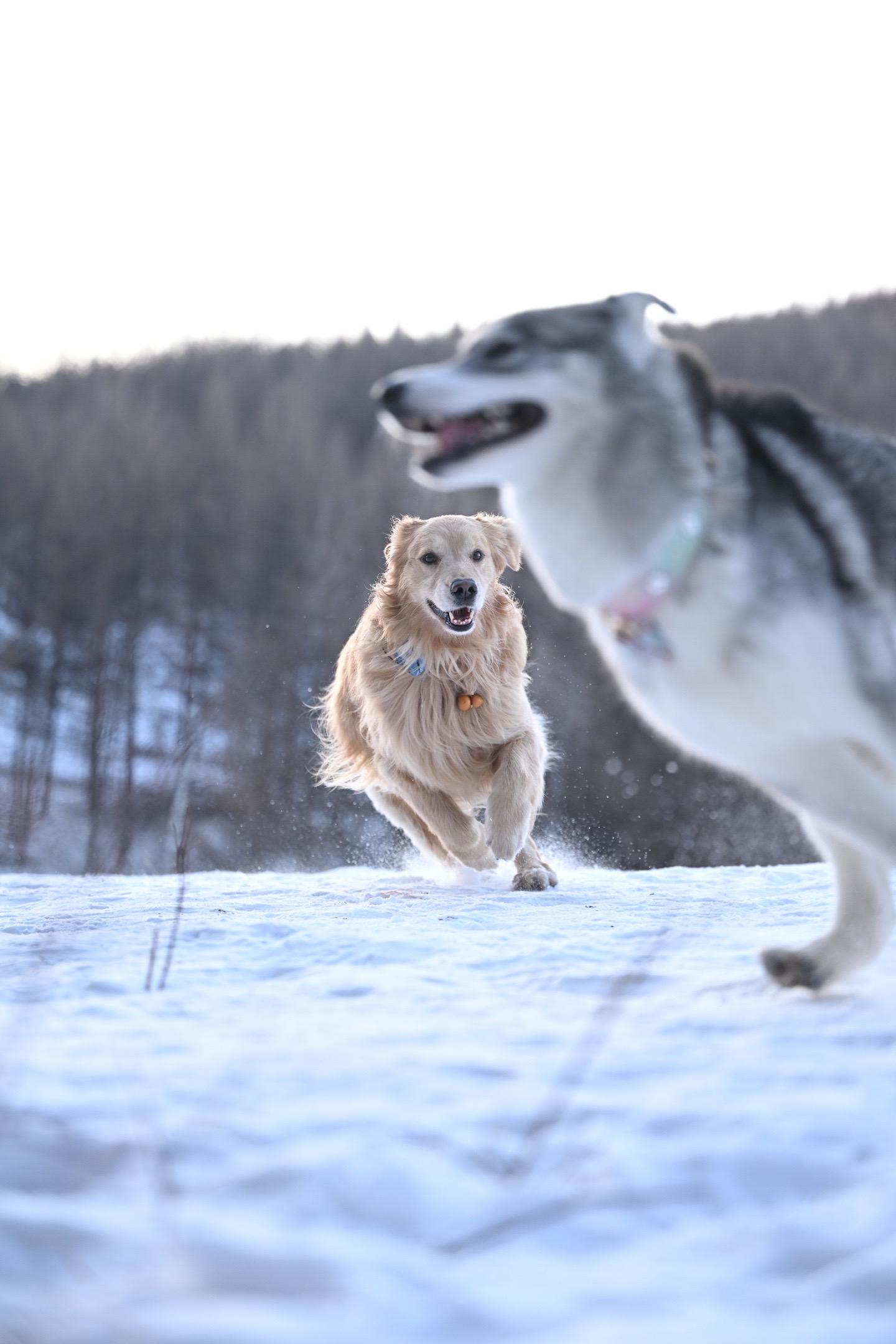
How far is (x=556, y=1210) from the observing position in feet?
4.86

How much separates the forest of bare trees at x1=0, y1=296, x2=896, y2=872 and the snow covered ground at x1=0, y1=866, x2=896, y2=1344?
14466 millimetres

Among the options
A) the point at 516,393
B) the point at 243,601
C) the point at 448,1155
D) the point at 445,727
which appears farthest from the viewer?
the point at 243,601

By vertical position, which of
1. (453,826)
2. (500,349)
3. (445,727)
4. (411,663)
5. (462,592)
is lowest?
(453,826)

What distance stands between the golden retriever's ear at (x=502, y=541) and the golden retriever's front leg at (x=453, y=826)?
1.16 meters

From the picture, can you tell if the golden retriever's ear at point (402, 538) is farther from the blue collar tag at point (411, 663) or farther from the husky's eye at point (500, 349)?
the husky's eye at point (500, 349)

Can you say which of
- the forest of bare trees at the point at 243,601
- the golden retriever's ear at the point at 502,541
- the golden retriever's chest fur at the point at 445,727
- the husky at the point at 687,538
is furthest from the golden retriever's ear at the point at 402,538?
the forest of bare trees at the point at 243,601

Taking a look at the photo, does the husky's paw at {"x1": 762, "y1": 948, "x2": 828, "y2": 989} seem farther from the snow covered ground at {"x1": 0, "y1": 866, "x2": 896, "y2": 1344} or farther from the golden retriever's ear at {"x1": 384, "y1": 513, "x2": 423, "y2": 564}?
the golden retriever's ear at {"x1": 384, "y1": 513, "x2": 423, "y2": 564}

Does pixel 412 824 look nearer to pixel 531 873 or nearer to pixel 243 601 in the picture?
pixel 531 873

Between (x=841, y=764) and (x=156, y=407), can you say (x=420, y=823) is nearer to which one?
(x=841, y=764)

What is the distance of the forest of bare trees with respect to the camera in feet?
69.6

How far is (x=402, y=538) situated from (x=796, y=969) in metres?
3.47

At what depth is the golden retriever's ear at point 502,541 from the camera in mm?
5543

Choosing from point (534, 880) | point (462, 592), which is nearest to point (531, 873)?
point (534, 880)

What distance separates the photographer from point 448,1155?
5.39 ft
